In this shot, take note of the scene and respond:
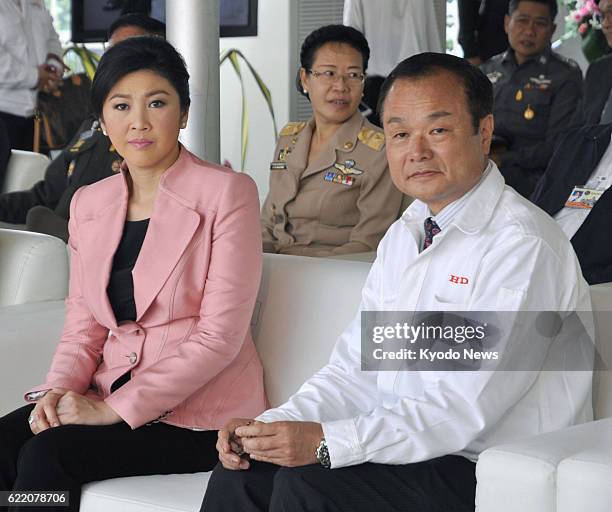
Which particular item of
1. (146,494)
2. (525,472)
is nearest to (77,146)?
(146,494)

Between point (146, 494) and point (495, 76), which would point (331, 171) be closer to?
point (495, 76)

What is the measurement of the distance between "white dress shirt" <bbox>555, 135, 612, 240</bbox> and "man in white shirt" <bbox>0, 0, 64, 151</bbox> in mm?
3837

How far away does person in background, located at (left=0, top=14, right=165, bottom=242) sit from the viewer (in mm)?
4395

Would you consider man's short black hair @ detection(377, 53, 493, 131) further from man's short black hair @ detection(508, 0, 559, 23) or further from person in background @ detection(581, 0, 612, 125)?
man's short black hair @ detection(508, 0, 559, 23)

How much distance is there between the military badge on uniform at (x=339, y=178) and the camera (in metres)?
3.97

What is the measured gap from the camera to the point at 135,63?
2.58 meters

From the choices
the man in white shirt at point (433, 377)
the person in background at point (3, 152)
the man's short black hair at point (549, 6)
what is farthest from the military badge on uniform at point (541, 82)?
the man in white shirt at point (433, 377)

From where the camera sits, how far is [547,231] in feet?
6.71

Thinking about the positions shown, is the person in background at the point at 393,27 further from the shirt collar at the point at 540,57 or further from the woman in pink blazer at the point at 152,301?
the woman in pink blazer at the point at 152,301

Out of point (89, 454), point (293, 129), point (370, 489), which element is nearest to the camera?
point (370, 489)

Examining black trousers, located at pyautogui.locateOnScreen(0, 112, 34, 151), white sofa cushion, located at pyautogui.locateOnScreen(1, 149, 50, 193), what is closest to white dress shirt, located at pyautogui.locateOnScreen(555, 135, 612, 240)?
white sofa cushion, located at pyautogui.locateOnScreen(1, 149, 50, 193)

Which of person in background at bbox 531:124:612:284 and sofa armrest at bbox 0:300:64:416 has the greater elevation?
person in background at bbox 531:124:612:284

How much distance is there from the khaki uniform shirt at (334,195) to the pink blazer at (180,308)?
1.34 m

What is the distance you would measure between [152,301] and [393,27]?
3.99 m
